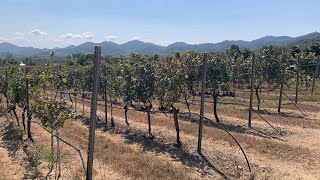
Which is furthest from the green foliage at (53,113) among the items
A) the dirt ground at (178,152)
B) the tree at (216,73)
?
the tree at (216,73)

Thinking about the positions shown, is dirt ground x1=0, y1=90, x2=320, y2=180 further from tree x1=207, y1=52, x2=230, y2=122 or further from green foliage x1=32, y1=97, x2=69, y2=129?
tree x1=207, y1=52, x2=230, y2=122

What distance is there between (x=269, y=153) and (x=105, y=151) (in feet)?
28.3

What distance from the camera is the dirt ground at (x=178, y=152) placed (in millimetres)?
13883

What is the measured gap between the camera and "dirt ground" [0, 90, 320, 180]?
13883 millimetres

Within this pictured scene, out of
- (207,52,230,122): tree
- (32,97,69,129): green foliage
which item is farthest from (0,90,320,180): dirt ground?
(207,52,230,122): tree

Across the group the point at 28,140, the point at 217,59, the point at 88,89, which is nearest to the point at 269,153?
the point at 217,59

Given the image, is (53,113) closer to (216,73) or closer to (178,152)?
(178,152)

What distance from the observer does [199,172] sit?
14.2 meters

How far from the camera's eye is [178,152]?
17.0m

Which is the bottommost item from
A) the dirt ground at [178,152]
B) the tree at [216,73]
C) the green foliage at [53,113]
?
the dirt ground at [178,152]

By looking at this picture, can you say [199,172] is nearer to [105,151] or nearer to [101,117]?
[105,151]

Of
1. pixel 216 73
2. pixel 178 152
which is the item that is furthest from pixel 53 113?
pixel 216 73

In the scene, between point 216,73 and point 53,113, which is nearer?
point 53,113

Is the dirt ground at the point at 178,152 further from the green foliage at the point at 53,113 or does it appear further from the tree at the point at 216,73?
the tree at the point at 216,73
